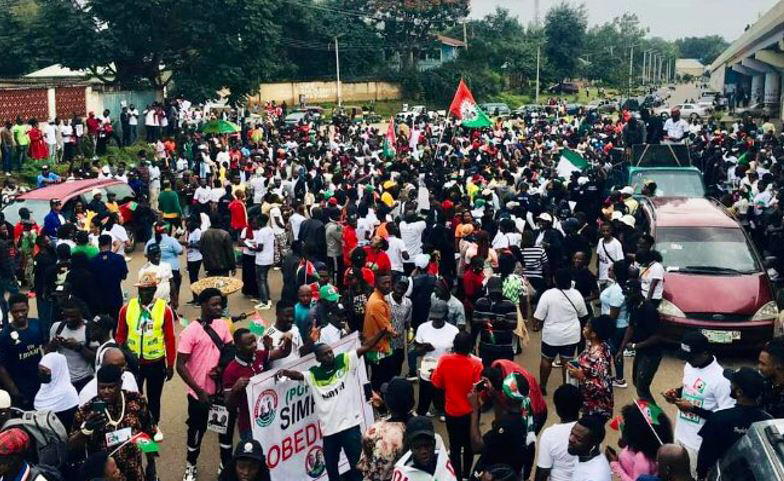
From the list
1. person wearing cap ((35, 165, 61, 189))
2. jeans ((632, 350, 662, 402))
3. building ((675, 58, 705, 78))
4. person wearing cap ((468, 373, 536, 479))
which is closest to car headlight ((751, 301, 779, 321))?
jeans ((632, 350, 662, 402))

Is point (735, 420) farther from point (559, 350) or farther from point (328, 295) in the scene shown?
point (328, 295)

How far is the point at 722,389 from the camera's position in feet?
20.2

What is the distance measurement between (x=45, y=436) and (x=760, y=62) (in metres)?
48.1

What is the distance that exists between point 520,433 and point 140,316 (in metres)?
3.86


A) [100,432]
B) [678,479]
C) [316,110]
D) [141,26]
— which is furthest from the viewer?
[316,110]

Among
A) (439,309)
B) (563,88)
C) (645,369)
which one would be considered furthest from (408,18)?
(439,309)

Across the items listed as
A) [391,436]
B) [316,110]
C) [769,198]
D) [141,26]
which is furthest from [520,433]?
[316,110]

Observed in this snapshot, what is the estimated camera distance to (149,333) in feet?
25.2

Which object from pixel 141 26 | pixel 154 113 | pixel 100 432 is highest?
pixel 141 26

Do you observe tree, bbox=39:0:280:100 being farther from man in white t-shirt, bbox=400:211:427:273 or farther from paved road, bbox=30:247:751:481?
man in white t-shirt, bbox=400:211:427:273

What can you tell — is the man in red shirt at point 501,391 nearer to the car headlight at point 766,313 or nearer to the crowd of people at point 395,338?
the crowd of people at point 395,338

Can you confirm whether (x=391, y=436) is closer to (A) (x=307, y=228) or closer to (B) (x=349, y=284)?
(B) (x=349, y=284)

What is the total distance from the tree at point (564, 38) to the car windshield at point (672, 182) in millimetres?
67455

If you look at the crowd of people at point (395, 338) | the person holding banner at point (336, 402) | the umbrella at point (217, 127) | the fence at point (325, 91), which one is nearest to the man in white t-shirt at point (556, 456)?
the crowd of people at point (395, 338)
